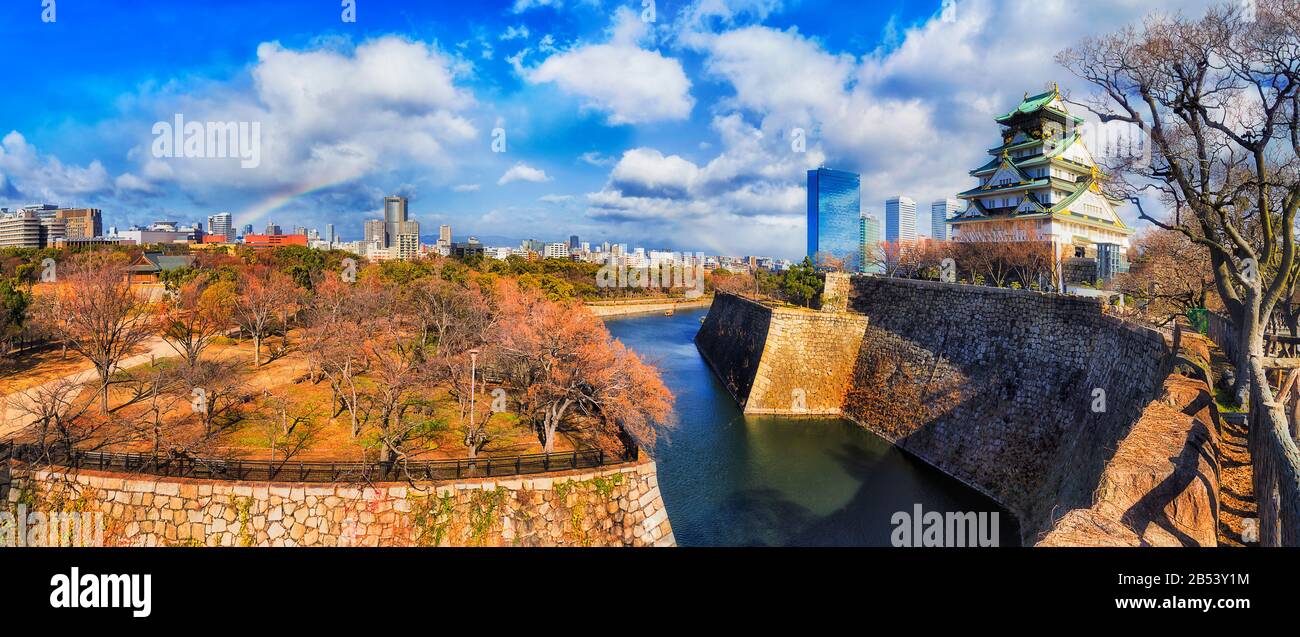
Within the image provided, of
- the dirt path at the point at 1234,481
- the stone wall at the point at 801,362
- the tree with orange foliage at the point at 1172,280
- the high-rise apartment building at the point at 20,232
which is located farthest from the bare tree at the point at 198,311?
the high-rise apartment building at the point at 20,232

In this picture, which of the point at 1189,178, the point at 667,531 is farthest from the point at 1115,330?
the point at 667,531

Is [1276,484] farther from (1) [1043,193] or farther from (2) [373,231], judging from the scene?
(2) [373,231]

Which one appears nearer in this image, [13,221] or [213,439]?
[213,439]

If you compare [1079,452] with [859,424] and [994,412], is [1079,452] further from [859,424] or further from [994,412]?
[859,424]

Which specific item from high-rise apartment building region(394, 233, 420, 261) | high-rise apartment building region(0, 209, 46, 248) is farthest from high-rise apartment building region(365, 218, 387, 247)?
high-rise apartment building region(0, 209, 46, 248)

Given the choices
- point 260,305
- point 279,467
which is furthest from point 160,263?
point 279,467

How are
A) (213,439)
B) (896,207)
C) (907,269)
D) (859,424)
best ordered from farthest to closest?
(896,207) < (907,269) < (859,424) < (213,439)
